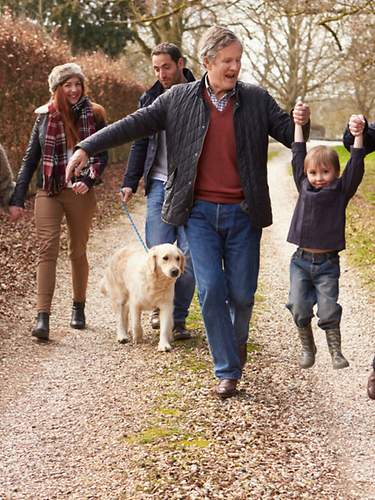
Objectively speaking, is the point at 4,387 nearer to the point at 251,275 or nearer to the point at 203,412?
the point at 203,412

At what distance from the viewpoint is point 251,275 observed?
18.3 feet

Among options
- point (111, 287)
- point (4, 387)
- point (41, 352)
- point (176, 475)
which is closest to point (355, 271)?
point (111, 287)

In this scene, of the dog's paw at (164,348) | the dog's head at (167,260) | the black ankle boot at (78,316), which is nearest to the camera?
the dog's head at (167,260)

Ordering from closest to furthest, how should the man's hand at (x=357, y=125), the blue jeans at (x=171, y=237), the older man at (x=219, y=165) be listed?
the man's hand at (x=357, y=125) < the older man at (x=219, y=165) < the blue jeans at (x=171, y=237)

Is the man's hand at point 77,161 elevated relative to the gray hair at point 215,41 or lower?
lower

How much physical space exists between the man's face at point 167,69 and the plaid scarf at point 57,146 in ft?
2.70

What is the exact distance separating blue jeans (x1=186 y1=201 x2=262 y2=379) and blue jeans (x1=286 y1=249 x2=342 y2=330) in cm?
30

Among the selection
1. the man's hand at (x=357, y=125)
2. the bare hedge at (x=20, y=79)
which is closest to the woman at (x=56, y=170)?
the man's hand at (x=357, y=125)

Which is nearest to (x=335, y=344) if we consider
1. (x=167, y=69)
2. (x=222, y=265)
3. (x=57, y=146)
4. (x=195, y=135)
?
(x=222, y=265)

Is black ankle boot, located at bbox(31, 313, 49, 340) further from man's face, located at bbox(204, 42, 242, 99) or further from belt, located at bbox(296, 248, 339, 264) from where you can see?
man's face, located at bbox(204, 42, 242, 99)

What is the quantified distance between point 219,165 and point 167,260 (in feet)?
5.92

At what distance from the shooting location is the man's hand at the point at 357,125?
5.05m

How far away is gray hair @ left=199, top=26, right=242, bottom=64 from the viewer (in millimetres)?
5137

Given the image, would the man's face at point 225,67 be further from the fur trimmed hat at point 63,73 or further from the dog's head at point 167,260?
the fur trimmed hat at point 63,73
